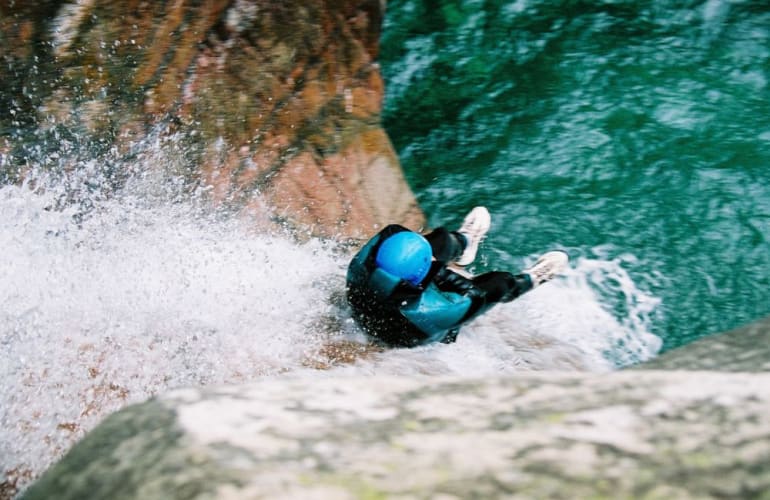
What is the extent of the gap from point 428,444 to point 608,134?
4.33 m

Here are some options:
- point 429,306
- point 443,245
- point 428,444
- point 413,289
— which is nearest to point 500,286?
point 443,245

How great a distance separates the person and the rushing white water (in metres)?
0.27

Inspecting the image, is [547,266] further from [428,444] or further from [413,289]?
[428,444]

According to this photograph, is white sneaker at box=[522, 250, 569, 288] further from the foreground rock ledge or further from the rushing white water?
the foreground rock ledge

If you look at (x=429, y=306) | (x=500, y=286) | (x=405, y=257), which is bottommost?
(x=500, y=286)

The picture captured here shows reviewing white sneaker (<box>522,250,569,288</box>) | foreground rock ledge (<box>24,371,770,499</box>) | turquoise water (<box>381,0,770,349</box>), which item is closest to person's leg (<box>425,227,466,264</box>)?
white sneaker (<box>522,250,569,288</box>)

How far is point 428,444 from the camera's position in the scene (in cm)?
142

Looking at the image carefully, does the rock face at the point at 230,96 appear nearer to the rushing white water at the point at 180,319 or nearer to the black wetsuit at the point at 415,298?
the rushing white water at the point at 180,319

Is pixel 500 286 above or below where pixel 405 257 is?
below

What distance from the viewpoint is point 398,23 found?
18.6ft

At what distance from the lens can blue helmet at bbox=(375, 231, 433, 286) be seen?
3256 millimetres

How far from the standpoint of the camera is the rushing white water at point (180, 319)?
329 centimetres

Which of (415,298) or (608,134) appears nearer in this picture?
(415,298)

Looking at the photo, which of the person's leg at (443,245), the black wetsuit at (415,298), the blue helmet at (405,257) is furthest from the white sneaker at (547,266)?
the blue helmet at (405,257)
